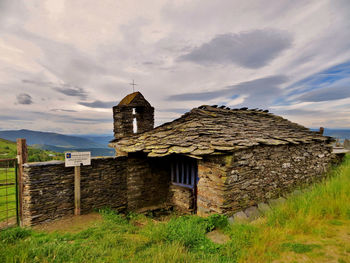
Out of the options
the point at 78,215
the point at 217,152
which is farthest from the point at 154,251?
the point at 78,215

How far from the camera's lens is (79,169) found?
6.22 metres

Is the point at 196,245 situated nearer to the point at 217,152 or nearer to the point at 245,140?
the point at 217,152

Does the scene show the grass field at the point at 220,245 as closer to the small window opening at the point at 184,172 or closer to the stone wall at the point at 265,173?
the stone wall at the point at 265,173

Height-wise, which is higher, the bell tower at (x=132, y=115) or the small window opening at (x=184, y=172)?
the bell tower at (x=132, y=115)

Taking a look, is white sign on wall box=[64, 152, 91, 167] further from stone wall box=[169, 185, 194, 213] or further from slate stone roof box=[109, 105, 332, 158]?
stone wall box=[169, 185, 194, 213]

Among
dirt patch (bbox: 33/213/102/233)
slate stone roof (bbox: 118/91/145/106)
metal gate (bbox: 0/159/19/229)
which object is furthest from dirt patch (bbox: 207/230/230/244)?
slate stone roof (bbox: 118/91/145/106)

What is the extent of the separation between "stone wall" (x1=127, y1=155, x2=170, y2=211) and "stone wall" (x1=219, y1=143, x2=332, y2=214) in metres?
3.82

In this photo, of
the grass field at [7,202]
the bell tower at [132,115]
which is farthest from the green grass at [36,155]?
the bell tower at [132,115]

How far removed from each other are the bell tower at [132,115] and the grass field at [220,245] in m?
4.90

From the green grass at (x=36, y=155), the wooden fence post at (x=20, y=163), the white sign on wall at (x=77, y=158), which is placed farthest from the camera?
the green grass at (x=36, y=155)

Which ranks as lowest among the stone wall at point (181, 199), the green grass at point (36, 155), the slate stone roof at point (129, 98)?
the stone wall at point (181, 199)

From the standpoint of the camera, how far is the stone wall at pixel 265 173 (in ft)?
17.1

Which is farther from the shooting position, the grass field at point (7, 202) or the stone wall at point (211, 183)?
the grass field at point (7, 202)

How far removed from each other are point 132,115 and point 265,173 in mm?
6414
